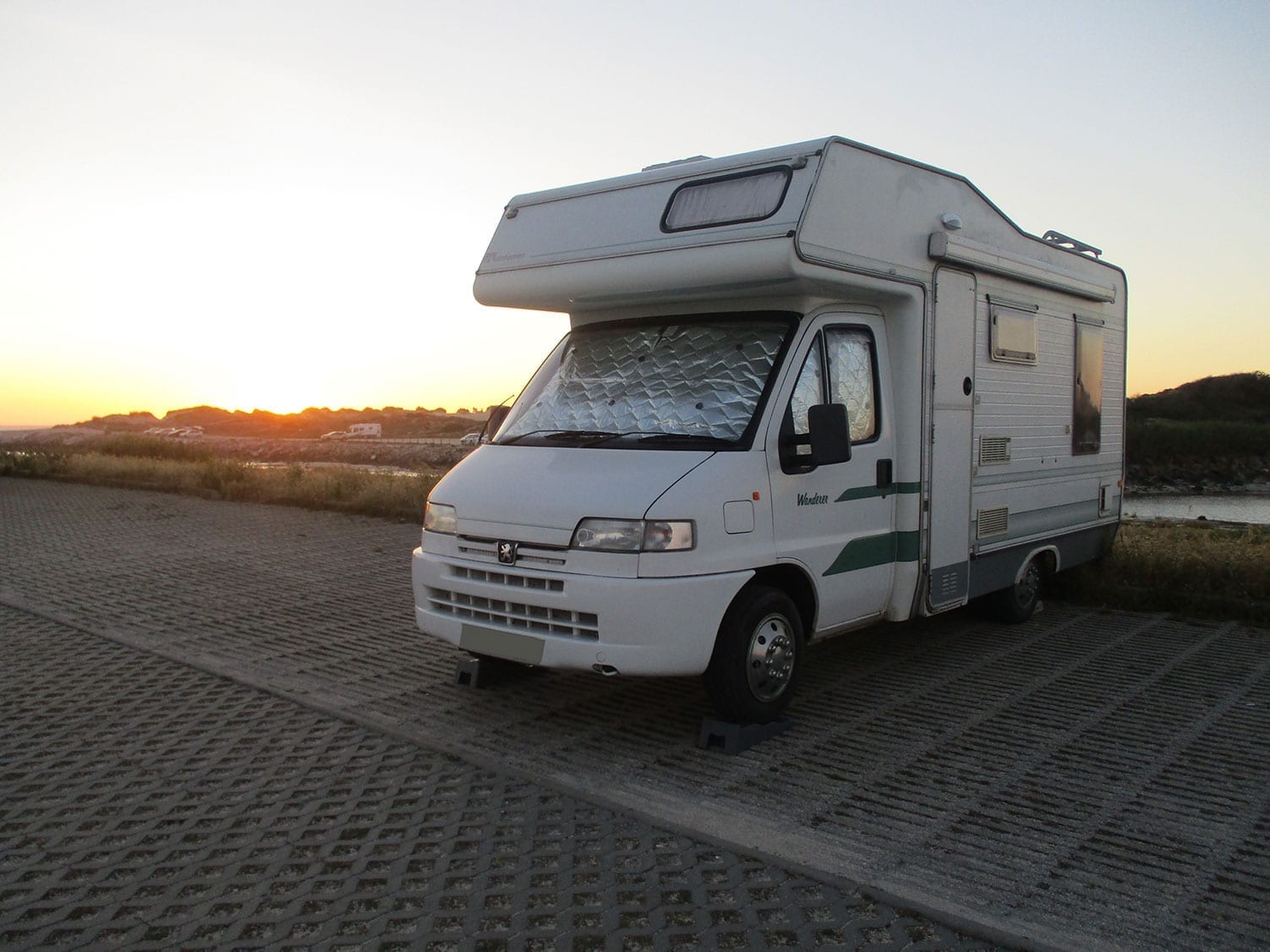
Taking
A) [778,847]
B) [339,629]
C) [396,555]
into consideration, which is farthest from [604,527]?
[396,555]

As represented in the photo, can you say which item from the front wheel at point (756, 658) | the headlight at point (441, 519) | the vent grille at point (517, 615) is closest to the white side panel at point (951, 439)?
the front wheel at point (756, 658)

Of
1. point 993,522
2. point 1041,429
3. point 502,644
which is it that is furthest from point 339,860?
point 1041,429

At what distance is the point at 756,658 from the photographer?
18.2 ft

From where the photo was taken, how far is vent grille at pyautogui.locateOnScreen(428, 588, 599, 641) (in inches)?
207

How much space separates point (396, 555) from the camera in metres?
12.3

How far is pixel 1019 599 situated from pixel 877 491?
2666 millimetres

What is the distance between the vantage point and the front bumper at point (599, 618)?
510 cm

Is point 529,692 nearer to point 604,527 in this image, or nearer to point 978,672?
point 604,527

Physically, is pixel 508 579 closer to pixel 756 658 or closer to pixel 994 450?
pixel 756 658

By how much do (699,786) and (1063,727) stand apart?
2246mm

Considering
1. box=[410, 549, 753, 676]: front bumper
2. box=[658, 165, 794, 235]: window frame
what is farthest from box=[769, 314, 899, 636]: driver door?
box=[658, 165, 794, 235]: window frame

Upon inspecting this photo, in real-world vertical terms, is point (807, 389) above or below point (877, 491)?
above

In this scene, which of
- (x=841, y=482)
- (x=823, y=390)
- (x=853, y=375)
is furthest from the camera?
(x=853, y=375)

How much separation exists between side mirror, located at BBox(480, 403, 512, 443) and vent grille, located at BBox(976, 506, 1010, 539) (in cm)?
333
